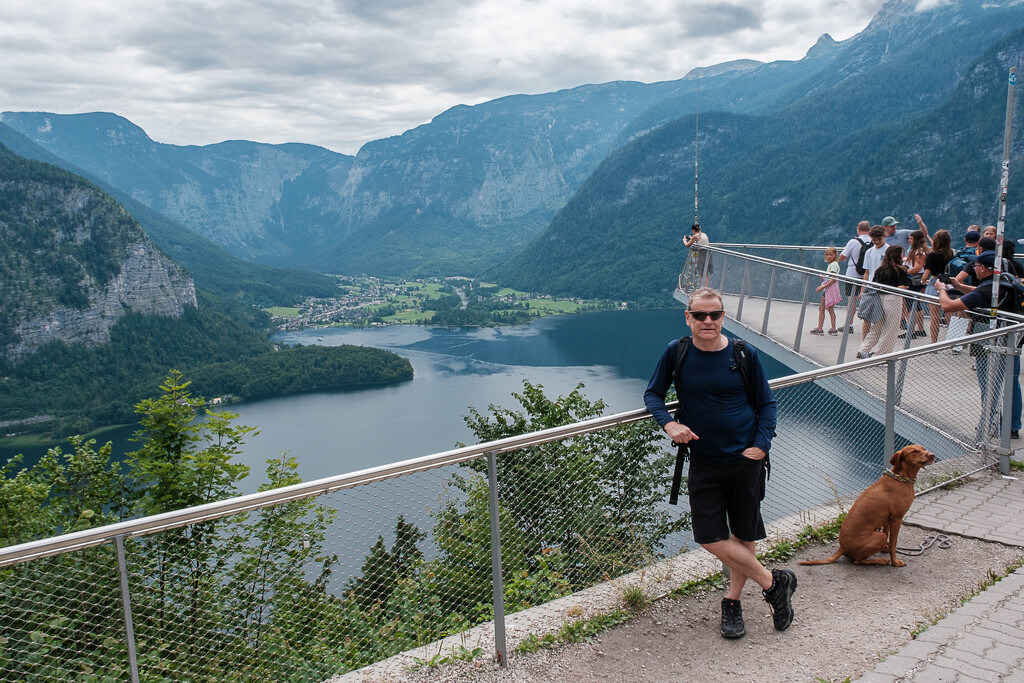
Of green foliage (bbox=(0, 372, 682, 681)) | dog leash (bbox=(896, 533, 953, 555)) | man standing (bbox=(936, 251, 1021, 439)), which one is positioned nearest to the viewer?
green foliage (bbox=(0, 372, 682, 681))

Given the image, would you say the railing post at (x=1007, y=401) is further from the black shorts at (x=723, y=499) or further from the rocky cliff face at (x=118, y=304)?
the rocky cliff face at (x=118, y=304)

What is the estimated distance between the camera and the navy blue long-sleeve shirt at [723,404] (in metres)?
3.68

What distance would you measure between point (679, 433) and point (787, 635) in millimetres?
1246

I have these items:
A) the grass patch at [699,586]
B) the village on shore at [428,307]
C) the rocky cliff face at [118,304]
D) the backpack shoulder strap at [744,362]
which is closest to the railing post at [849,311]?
the grass patch at [699,586]

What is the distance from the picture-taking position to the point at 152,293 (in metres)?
132

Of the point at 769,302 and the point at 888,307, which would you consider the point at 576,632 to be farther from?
the point at 769,302

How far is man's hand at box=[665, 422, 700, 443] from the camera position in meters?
3.65

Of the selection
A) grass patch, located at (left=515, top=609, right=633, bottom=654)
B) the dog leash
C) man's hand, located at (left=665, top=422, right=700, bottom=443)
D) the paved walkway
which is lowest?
grass patch, located at (left=515, top=609, right=633, bottom=654)

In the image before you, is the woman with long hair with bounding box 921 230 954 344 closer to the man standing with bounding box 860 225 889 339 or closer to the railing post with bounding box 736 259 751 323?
the man standing with bounding box 860 225 889 339

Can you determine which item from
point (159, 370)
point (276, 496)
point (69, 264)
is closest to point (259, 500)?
point (276, 496)

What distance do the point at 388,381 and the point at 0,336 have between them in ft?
226

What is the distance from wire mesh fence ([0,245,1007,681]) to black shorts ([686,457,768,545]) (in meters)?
0.51

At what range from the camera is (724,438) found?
146 inches

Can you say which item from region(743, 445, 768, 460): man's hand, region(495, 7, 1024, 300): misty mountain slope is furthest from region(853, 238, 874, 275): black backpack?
region(495, 7, 1024, 300): misty mountain slope
